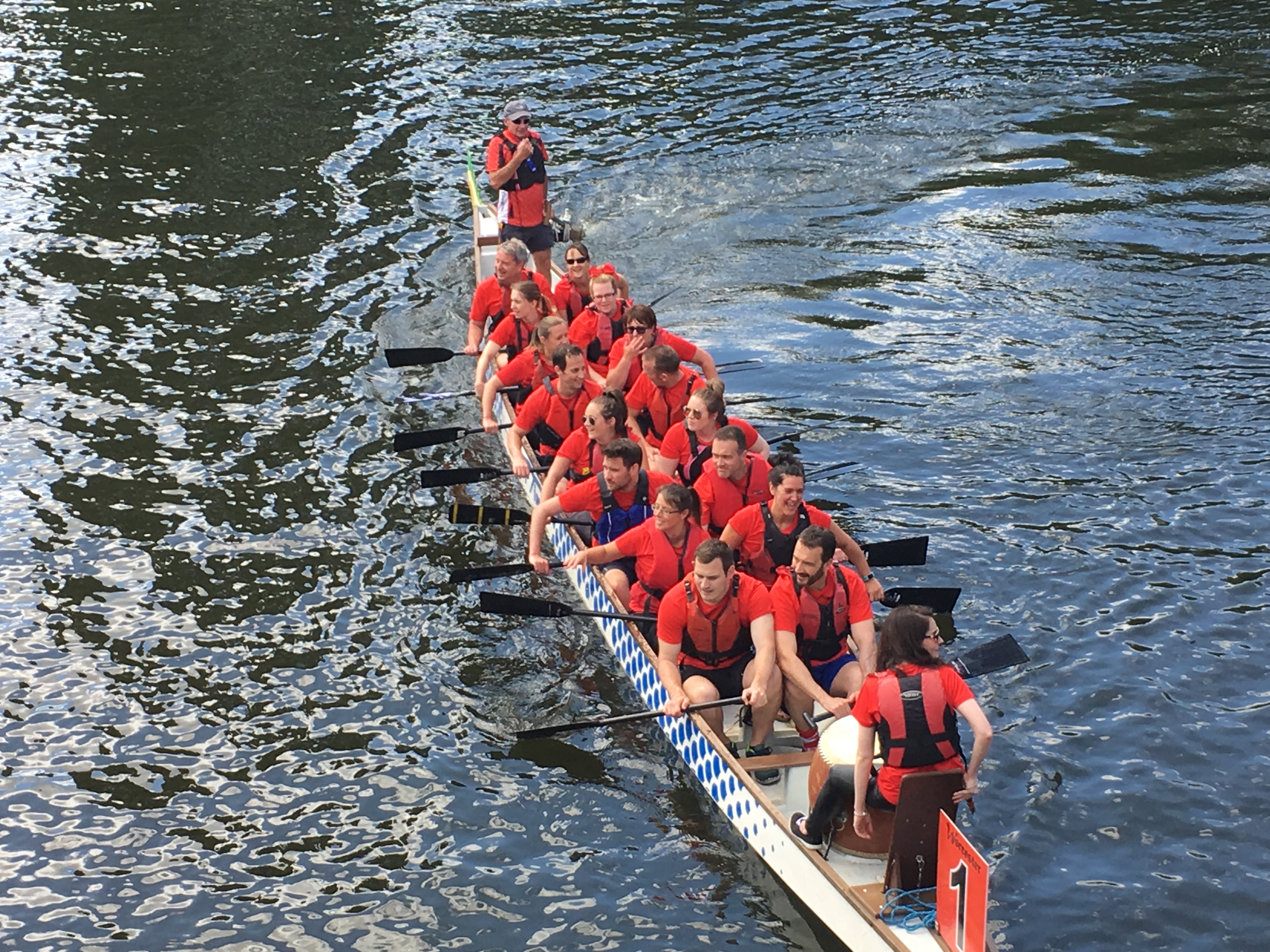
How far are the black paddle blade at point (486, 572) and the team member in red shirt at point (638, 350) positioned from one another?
227 cm

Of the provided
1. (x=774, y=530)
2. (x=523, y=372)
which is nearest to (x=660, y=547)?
(x=774, y=530)

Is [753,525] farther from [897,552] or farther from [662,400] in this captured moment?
[662,400]

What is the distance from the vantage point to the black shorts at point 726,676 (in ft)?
33.7

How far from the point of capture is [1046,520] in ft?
44.9

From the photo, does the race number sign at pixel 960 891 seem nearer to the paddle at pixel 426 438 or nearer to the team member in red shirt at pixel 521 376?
the team member in red shirt at pixel 521 376

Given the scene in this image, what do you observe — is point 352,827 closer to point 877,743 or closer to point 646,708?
point 646,708

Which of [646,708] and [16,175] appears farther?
[16,175]

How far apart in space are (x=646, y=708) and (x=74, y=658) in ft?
17.5

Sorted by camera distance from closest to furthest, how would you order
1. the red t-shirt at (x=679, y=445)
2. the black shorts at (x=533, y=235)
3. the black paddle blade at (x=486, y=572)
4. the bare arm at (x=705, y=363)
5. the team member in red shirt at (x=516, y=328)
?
the red t-shirt at (x=679, y=445), the black paddle blade at (x=486, y=572), the bare arm at (x=705, y=363), the team member in red shirt at (x=516, y=328), the black shorts at (x=533, y=235)

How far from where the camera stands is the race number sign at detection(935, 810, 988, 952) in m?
7.44

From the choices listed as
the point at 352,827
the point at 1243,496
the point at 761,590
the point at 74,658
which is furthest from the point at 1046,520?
the point at 74,658

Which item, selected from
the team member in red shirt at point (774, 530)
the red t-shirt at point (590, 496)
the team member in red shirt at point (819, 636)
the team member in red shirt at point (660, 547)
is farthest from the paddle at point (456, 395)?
the team member in red shirt at point (819, 636)

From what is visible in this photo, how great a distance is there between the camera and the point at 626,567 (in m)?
11.9

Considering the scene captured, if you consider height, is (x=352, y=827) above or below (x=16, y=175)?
below
